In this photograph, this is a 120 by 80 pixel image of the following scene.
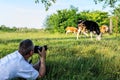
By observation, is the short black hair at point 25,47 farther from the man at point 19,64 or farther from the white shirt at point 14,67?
the white shirt at point 14,67

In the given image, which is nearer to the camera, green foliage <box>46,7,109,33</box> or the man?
the man

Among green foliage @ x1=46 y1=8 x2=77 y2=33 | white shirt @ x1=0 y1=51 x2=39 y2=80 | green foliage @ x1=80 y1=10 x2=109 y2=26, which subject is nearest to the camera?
white shirt @ x1=0 y1=51 x2=39 y2=80

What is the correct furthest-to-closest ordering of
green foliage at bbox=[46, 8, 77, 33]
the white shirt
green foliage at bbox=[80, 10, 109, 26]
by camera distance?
green foliage at bbox=[80, 10, 109, 26]
green foliage at bbox=[46, 8, 77, 33]
the white shirt

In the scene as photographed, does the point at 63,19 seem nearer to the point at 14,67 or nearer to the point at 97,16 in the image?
the point at 97,16

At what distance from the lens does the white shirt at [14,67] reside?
26.7 feet

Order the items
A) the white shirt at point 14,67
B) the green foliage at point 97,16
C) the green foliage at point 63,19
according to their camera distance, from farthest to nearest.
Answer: the green foliage at point 97,16 < the green foliage at point 63,19 < the white shirt at point 14,67

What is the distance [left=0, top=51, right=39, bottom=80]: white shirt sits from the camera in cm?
Result: 812

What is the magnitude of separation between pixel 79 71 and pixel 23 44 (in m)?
3.01

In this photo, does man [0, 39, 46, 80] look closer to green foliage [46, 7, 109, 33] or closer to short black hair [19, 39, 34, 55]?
short black hair [19, 39, 34, 55]

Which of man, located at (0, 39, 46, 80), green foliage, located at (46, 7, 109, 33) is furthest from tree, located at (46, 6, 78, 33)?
man, located at (0, 39, 46, 80)

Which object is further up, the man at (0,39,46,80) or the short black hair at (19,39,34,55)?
the short black hair at (19,39,34,55)

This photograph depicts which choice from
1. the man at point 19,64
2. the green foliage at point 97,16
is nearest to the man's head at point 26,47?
the man at point 19,64

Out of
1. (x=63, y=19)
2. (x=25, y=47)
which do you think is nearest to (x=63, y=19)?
(x=63, y=19)

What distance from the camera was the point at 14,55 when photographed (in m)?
8.27
